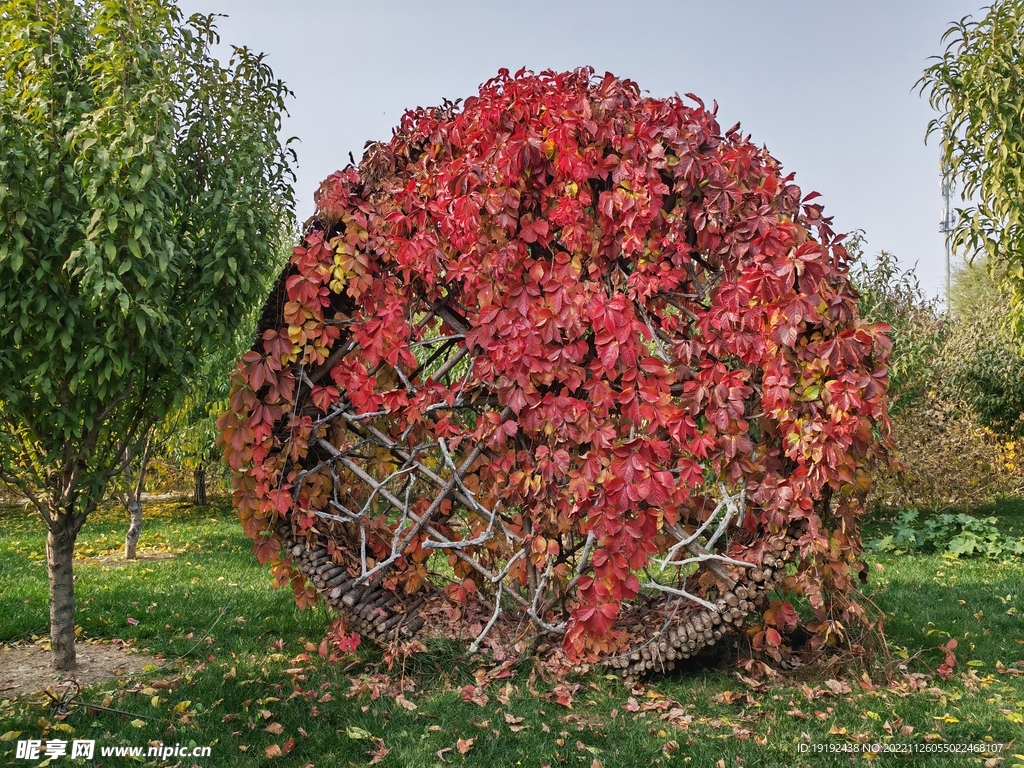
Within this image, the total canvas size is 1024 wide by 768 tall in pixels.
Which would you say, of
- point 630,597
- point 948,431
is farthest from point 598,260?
point 948,431

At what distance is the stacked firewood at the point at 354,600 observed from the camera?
4.02 meters

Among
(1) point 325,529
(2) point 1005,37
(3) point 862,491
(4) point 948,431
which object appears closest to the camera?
(3) point 862,491

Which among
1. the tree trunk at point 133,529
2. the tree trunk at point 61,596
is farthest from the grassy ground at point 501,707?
the tree trunk at point 133,529

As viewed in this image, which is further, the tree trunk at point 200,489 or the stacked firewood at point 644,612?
the tree trunk at point 200,489

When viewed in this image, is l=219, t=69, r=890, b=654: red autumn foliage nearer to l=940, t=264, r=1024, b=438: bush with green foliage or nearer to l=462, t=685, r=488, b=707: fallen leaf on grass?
l=462, t=685, r=488, b=707: fallen leaf on grass

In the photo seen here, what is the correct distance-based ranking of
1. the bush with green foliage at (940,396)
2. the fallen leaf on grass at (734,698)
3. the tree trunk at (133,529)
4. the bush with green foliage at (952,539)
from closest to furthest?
the fallen leaf on grass at (734,698), the bush with green foliage at (952,539), the tree trunk at (133,529), the bush with green foliage at (940,396)

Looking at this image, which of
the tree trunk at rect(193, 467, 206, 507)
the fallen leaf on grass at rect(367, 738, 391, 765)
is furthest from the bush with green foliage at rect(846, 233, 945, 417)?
the tree trunk at rect(193, 467, 206, 507)

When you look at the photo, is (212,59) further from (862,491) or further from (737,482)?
(862,491)

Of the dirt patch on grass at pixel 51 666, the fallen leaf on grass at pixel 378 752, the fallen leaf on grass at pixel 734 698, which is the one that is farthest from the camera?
the dirt patch on grass at pixel 51 666

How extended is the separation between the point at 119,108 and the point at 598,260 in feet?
8.10

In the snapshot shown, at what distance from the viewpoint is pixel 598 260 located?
3693 mm

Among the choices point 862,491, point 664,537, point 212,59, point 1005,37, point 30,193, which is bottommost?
point 664,537

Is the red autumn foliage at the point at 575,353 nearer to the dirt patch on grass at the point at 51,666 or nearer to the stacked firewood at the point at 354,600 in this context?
the stacked firewood at the point at 354,600

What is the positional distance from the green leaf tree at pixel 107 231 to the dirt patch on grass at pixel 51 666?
143mm
